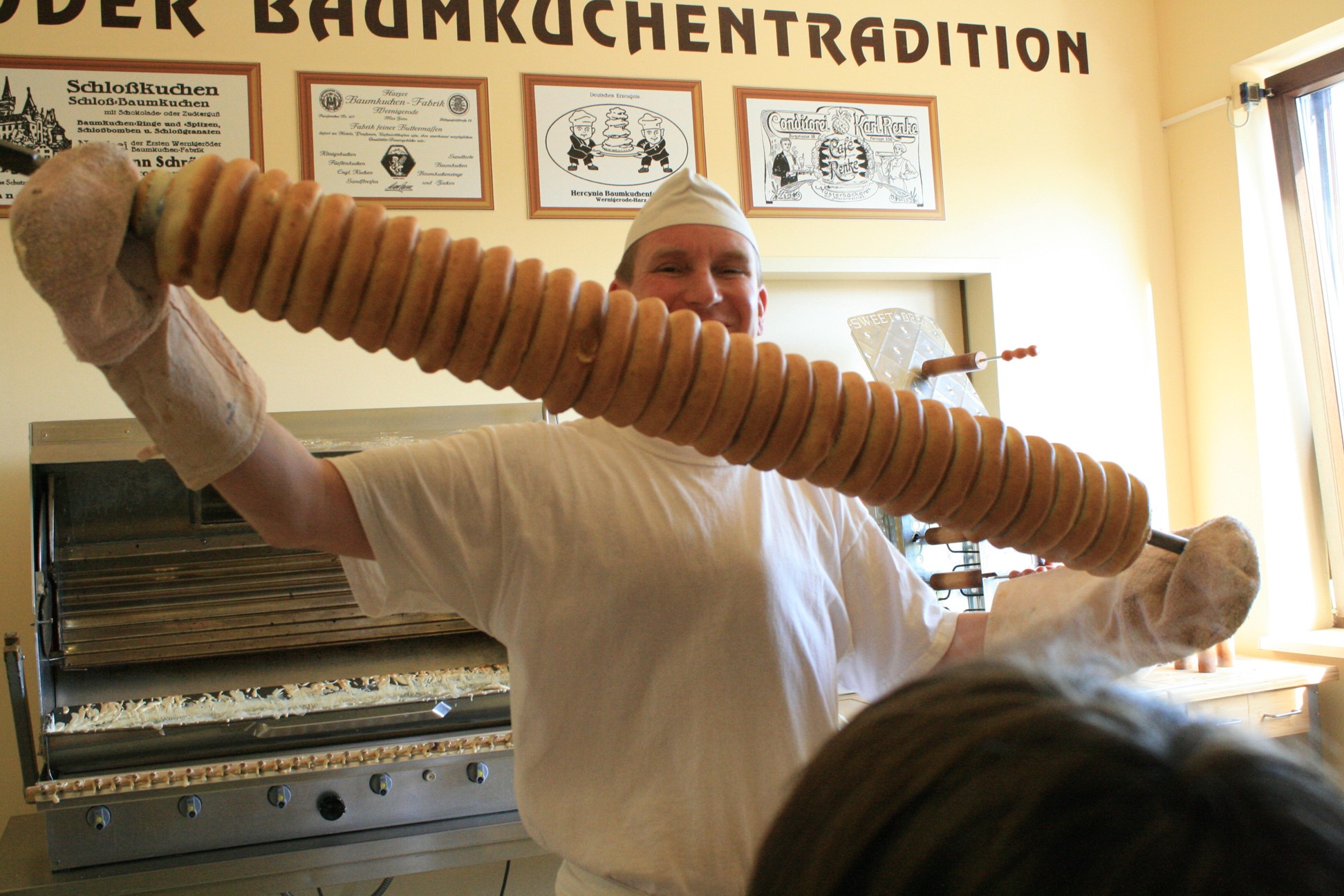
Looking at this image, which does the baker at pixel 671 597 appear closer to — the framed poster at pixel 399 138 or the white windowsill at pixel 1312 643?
the framed poster at pixel 399 138

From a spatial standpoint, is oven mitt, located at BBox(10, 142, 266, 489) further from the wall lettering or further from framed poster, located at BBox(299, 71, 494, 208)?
the wall lettering

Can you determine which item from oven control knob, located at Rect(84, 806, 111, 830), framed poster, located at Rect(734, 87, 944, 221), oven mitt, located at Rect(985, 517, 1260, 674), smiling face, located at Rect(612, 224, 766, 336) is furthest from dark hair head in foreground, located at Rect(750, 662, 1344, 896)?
framed poster, located at Rect(734, 87, 944, 221)

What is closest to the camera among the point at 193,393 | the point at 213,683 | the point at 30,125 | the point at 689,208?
the point at 193,393

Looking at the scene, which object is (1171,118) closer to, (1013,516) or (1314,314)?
(1314,314)

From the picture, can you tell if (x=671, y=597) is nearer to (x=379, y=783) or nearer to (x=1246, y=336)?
(x=379, y=783)

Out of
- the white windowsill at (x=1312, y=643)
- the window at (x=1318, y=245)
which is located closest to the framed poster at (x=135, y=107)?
the window at (x=1318, y=245)

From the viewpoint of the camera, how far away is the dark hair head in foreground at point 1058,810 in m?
0.31

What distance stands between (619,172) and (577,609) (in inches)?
81.2

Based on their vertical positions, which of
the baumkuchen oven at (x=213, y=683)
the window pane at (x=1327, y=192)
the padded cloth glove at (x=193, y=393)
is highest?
the window pane at (x=1327, y=192)

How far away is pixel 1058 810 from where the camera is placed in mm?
324

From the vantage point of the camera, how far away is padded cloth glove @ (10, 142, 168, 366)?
1.84ft

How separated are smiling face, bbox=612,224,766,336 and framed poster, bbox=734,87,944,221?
1.82m

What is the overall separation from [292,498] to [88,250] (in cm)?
32

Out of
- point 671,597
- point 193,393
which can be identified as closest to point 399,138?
point 671,597
